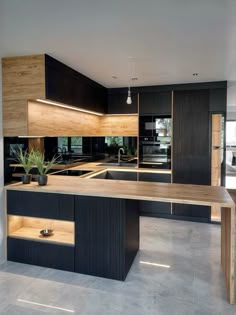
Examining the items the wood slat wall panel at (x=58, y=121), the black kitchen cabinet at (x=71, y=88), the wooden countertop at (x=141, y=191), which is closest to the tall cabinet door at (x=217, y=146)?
the wooden countertop at (x=141, y=191)

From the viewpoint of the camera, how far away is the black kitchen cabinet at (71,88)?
10.2 ft

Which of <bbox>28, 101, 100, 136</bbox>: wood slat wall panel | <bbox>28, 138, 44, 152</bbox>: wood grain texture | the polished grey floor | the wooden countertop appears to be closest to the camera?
the polished grey floor

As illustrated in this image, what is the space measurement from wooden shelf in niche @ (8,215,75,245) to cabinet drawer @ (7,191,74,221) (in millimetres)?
227

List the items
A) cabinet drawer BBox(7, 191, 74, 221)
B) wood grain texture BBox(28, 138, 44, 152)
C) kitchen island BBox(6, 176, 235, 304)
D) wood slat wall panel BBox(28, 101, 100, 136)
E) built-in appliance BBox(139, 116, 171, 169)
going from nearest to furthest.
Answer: kitchen island BBox(6, 176, 235, 304) → cabinet drawer BBox(7, 191, 74, 221) → wood slat wall panel BBox(28, 101, 100, 136) → wood grain texture BBox(28, 138, 44, 152) → built-in appliance BBox(139, 116, 171, 169)

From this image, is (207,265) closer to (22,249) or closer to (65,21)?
(22,249)

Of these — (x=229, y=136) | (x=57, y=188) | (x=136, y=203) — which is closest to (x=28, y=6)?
(x=57, y=188)

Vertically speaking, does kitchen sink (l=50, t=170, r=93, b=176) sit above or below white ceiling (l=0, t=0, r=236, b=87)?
below

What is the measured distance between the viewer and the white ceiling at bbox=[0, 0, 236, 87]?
1.92m

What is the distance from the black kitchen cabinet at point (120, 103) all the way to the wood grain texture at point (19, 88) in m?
2.33

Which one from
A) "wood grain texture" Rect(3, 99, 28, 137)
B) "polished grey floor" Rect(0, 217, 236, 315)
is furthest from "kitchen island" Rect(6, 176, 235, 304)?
"wood grain texture" Rect(3, 99, 28, 137)

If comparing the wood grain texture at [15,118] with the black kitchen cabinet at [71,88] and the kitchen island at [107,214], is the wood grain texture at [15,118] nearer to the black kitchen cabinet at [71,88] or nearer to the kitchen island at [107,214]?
the black kitchen cabinet at [71,88]

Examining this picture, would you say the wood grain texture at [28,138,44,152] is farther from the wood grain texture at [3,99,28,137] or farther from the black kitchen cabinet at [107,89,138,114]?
the black kitchen cabinet at [107,89,138,114]

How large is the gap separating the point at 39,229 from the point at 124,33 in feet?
8.53

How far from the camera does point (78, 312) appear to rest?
2.20 meters
